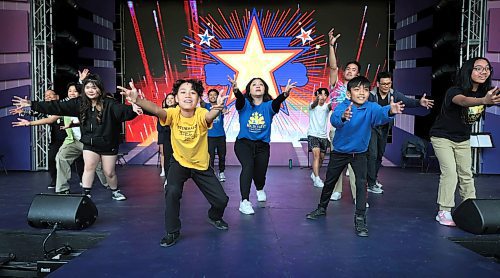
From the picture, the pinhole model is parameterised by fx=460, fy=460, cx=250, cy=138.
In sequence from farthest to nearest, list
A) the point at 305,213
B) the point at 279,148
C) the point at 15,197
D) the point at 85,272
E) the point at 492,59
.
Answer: the point at 279,148 → the point at 492,59 → the point at 15,197 → the point at 305,213 → the point at 85,272

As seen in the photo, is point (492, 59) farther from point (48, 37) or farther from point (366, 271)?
point (48, 37)

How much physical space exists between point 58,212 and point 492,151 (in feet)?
22.9

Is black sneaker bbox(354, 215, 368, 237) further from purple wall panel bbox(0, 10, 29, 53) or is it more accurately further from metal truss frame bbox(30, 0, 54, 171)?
purple wall panel bbox(0, 10, 29, 53)

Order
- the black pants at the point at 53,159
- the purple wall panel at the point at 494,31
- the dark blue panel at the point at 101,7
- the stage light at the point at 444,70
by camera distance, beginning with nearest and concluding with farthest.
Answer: the black pants at the point at 53,159, the purple wall panel at the point at 494,31, the stage light at the point at 444,70, the dark blue panel at the point at 101,7

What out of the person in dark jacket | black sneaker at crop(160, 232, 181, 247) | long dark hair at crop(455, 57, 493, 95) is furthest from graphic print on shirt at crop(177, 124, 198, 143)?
long dark hair at crop(455, 57, 493, 95)

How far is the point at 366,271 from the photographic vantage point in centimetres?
316

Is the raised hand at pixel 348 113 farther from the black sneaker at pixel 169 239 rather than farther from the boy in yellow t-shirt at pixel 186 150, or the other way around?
the black sneaker at pixel 169 239

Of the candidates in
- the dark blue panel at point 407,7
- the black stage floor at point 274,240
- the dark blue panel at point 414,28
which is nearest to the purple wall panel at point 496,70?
the dark blue panel at point 414,28

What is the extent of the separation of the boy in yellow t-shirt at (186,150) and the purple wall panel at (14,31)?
206 inches

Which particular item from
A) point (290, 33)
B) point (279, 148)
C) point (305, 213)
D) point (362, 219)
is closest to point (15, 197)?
point (305, 213)

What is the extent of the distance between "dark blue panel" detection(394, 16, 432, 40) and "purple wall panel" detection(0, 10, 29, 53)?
274 inches

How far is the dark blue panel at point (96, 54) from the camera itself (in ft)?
29.8

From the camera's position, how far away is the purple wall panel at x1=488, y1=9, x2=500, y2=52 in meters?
7.60

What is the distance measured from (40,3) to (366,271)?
23.7ft
